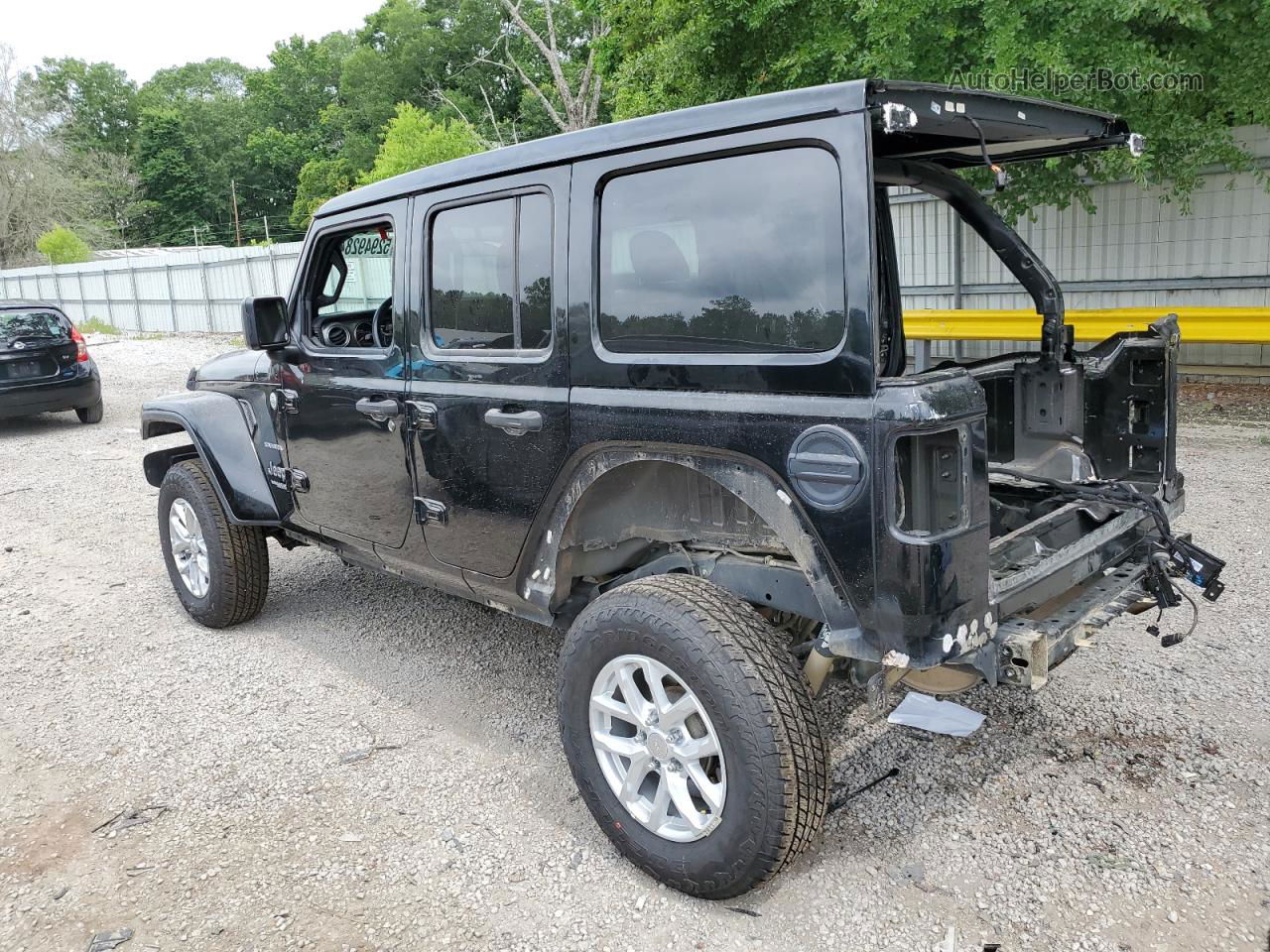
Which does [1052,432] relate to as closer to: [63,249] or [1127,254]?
[1127,254]

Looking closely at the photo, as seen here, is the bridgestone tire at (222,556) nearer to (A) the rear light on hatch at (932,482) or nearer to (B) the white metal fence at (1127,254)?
(A) the rear light on hatch at (932,482)

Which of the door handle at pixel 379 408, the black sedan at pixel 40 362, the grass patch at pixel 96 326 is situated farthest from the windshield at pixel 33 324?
the grass patch at pixel 96 326

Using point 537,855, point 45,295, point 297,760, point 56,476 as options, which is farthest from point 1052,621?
point 45,295

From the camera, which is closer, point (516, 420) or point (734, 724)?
point (734, 724)

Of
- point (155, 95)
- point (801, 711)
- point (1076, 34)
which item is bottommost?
point (801, 711)

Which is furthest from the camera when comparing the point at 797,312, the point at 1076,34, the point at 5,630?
the point at 1076,34

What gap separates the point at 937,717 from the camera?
3.73m

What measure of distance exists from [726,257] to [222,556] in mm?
3252

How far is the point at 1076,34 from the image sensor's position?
7566 mm

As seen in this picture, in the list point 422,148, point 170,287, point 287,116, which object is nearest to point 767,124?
point 422,148

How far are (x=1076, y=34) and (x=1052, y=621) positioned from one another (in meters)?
6.46

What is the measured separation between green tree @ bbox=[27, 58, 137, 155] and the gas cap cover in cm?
8857

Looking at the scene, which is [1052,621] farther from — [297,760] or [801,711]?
[297,760]

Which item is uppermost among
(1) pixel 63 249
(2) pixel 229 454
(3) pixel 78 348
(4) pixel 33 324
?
(1) pixel 63 249
